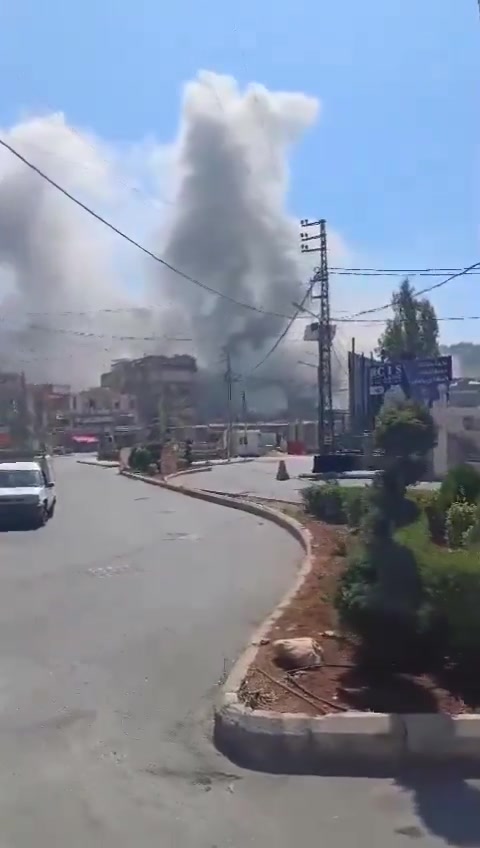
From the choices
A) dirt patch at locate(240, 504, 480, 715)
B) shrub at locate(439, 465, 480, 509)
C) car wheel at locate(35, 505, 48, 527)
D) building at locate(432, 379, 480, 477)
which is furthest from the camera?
building at locate(432, 379, 480, 477)

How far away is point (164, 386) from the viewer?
382ft

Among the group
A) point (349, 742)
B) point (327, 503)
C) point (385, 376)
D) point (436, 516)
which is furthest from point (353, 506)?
point (385, 376)

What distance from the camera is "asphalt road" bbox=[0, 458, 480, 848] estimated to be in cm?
496

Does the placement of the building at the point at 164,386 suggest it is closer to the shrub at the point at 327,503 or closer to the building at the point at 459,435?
the building at the point at 459,435

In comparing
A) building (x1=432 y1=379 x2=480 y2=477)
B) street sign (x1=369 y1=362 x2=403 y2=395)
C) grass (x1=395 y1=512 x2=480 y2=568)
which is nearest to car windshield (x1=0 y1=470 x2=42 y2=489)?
grass (x1=395 y1=512 x2=480 y2=568)

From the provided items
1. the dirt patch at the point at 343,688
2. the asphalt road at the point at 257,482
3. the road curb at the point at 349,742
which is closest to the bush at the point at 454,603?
the dirt patch at the point at 343,688

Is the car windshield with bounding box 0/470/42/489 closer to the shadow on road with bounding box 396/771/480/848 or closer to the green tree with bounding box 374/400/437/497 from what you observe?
the green tree with bounding box 374/400/437/497

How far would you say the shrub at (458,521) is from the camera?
14.7 metres

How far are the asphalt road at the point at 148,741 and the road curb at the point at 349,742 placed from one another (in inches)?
6.8

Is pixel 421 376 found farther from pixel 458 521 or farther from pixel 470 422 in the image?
pixel 458 521

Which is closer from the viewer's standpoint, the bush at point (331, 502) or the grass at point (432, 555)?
the grass at point (432, 555)

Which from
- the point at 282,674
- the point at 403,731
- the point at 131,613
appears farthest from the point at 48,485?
the point at 403,731

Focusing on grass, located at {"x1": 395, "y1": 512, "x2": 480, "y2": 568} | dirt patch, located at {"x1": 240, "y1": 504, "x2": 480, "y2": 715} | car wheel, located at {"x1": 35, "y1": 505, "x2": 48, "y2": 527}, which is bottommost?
car wheel, located at {"x1": 35, "y1": 505, "x2": 48, "y2": 527}

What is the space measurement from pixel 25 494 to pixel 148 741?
56.4ft
